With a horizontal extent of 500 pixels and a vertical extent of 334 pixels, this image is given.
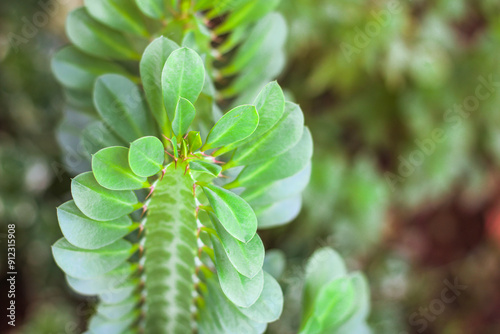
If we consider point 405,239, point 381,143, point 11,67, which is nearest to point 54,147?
point 11,67

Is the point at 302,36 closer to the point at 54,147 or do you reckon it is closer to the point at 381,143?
the point at 381,143

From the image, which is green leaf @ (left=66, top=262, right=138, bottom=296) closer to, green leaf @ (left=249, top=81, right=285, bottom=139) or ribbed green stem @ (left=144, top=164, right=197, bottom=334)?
ribbed green stem @ (left=144, top=164, right=197, bottom=334)

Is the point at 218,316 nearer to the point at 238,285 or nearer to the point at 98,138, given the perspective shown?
the point at 238,285

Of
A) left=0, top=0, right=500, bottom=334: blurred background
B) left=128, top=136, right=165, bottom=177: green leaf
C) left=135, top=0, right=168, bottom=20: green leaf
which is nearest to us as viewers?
left=128, top=136, right=165, bottom=177: green leaf

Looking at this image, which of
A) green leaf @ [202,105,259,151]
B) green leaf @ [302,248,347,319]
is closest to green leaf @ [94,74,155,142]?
green leaf @ [202,105,259,151]

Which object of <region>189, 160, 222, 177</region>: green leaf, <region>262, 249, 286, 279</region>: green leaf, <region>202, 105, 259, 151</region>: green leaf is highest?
<region>202, 105, 259, 151</region>: green leaf
